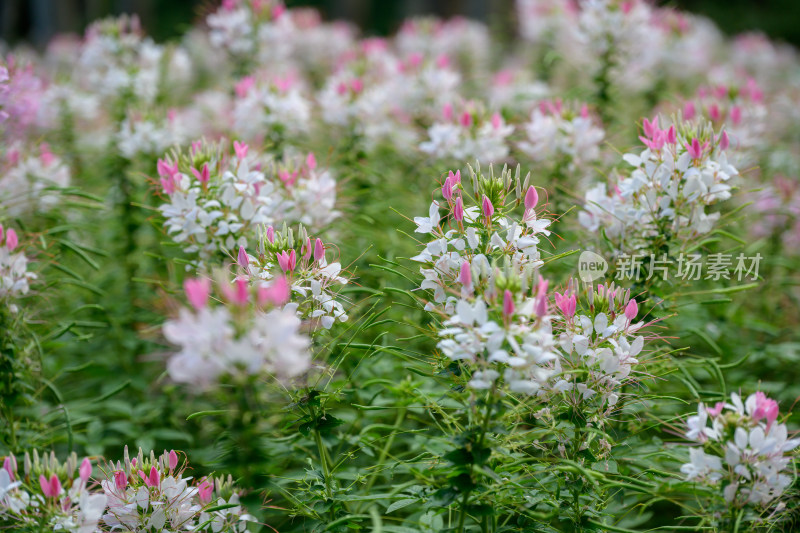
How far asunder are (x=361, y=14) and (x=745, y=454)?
388 inches

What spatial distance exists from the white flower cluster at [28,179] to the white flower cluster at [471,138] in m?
1.64

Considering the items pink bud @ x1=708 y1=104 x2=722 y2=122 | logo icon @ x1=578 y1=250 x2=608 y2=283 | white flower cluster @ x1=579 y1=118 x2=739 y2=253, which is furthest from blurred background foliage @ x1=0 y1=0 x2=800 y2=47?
logo icon @ x1=578 y1=250 x2=608 y2=283

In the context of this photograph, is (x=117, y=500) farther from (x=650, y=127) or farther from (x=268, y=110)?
(x=268, y=110)

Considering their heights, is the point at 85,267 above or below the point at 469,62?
below

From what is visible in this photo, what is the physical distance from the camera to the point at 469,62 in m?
5.84

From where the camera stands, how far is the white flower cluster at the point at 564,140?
2.65m

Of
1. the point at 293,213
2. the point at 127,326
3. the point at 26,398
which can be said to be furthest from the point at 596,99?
the point at 26,398

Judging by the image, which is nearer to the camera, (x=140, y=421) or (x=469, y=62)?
(x=140, y=421)

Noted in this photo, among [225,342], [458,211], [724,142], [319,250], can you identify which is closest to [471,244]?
[458,211]

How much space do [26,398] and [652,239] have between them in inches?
82.2

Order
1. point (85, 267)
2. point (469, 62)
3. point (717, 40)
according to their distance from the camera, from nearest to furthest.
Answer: point (85, 267)
point (469, 62)
point (717, 40)

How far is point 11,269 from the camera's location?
1967 mm

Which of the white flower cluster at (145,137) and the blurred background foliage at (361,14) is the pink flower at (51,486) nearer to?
the white flower cluster at (145,137)

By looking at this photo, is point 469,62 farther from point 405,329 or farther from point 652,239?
point 652,239
